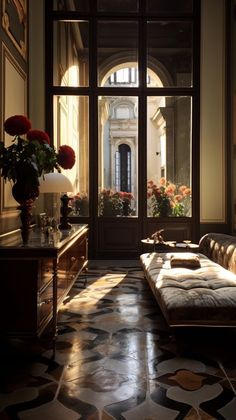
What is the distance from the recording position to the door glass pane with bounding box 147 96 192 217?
190 inches

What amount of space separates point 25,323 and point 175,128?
11.6 feet

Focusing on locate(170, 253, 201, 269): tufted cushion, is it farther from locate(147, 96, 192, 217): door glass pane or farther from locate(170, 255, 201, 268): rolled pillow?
locate(147, 96, 192, 217): door glass pane

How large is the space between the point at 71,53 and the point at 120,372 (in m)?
3.99

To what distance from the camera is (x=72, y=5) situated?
4812 millimetres

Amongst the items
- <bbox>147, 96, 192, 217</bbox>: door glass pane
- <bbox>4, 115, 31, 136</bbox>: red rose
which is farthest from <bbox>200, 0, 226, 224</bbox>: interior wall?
<bbox>4, 115, 31, 136</bbox>: red rose

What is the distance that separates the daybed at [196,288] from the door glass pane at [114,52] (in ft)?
7.92

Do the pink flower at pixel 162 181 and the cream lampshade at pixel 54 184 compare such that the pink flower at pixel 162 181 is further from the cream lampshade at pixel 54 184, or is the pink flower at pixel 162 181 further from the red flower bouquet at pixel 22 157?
the red flower bouquet at pixel 22 157

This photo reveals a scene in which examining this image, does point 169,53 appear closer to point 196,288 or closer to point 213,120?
point 213,120

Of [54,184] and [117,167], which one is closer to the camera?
[54,184]

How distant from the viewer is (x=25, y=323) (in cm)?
175

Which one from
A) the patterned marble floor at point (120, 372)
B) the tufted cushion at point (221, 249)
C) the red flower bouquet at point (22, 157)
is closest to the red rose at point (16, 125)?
the red flower bouquet at point (22, 157)

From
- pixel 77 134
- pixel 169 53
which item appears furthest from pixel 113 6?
pixel 77 134

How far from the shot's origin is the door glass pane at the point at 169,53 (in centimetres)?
485

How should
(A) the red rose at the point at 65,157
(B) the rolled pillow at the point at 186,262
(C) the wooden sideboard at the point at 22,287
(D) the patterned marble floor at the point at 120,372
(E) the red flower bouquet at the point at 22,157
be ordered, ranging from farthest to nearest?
(B) the rolled pillow at the point at 186,262 → (A) the red rose at the point at 65,157 → (E) the red flower bouquet at the point at 22,157 → (C) the wooden sideboard at the point at 22,287 → (D) the patterned marble floor at the point at 120,372
